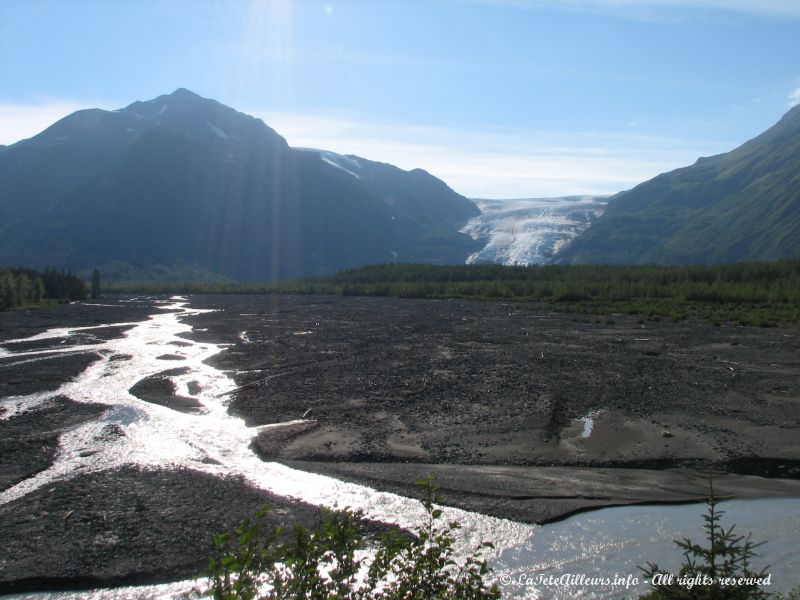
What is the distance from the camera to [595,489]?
14695 mm

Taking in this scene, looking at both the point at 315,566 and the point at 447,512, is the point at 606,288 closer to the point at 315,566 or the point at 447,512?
the point at 447,512

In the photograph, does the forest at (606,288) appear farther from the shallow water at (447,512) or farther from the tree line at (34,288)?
the shallow water at (447,512)

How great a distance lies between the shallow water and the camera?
1077cm

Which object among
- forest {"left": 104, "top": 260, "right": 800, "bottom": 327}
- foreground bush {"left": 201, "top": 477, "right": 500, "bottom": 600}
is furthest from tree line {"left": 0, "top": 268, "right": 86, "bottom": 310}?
foreground bush {"left": 201, "top": 477, "right": 500, "bottom": 600}

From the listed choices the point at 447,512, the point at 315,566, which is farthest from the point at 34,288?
the point at 315,566

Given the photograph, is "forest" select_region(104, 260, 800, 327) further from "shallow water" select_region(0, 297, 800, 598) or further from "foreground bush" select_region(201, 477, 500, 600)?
"foreground bush" select_region(201, 477, 500, 600)

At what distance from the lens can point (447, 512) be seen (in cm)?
1319

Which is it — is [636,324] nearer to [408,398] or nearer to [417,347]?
[417,347]

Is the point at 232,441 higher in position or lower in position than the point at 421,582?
lower

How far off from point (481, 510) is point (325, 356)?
24101mm

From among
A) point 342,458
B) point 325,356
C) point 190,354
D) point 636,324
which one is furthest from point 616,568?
point 636,324

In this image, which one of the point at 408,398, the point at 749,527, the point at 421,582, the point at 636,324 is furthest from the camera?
the point at 636,324

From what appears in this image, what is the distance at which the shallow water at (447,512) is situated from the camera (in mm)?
10766

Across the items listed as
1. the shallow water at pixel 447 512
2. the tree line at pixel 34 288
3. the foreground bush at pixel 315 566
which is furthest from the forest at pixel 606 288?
the foreground bush at pixel 315 566
